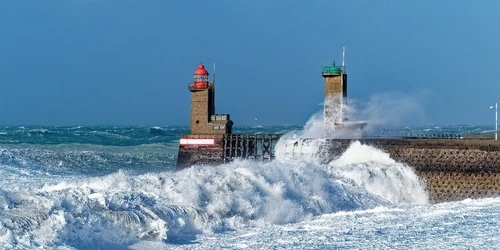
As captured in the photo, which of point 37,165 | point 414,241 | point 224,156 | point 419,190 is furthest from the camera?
point 37,165

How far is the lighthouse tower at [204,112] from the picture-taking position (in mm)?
24297

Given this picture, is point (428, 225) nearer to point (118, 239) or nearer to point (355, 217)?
point (355, 217)

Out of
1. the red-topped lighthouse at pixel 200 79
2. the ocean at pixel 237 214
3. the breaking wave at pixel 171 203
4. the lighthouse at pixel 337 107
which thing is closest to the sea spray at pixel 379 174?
the ocean at pixel 237 214

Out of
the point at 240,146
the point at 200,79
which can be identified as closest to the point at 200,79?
the point at 200,79

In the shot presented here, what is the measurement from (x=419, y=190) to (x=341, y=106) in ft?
15.2

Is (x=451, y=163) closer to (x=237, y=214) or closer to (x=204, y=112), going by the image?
(x=204, y=112)

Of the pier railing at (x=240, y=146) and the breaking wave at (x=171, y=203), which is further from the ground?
the pier railing at (x=240, y=146)

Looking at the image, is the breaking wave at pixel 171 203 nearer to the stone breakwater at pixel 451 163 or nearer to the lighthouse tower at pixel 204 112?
the stone breakwater at pixel 451 163

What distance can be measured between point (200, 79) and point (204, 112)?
1046 millimetres

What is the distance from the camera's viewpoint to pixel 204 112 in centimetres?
2450

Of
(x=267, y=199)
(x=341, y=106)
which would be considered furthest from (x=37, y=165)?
(x=267, y=199)

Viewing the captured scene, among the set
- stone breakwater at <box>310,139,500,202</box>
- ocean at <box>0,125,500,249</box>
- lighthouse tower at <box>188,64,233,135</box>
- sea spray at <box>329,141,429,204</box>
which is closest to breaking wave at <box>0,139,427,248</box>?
ocean at <box>0,125,500,249</box>

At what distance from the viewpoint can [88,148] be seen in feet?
147

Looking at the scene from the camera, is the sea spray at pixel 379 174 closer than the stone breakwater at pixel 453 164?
Yes
